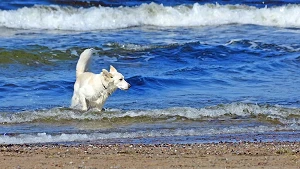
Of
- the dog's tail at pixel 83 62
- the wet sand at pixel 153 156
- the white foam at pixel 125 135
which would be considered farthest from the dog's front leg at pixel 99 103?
the wet sand at pixel 153 156

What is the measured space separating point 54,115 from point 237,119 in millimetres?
2369

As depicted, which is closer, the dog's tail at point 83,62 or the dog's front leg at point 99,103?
the dog's front leg at point 99,103

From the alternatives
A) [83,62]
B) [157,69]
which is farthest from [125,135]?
[157,69]

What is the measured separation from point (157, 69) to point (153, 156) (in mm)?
6581

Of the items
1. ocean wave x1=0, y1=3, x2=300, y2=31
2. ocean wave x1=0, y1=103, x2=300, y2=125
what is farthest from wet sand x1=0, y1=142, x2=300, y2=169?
ocean wave x1=0, y1=3, x2=300, y2=31

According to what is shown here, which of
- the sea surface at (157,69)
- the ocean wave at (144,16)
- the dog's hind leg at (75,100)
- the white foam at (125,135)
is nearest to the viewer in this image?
the white foam at (125,135)

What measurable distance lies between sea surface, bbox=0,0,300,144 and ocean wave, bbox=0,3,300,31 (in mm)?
28

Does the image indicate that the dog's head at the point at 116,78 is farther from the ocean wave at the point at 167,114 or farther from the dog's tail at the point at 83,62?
the dog's tail at the point at 83,62

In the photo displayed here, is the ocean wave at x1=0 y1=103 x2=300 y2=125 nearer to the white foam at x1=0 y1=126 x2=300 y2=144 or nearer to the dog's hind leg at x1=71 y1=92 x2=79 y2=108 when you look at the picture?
the dog's hind leg at x1=71 y1=92 x2=79 y2=108

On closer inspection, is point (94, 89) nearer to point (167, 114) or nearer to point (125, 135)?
point (167, 114)

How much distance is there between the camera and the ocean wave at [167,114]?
9.72m

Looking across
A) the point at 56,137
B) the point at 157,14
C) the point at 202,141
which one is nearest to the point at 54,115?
the point at 56,137

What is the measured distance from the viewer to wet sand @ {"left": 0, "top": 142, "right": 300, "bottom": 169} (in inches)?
268

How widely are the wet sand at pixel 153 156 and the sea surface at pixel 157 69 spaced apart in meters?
0.68
